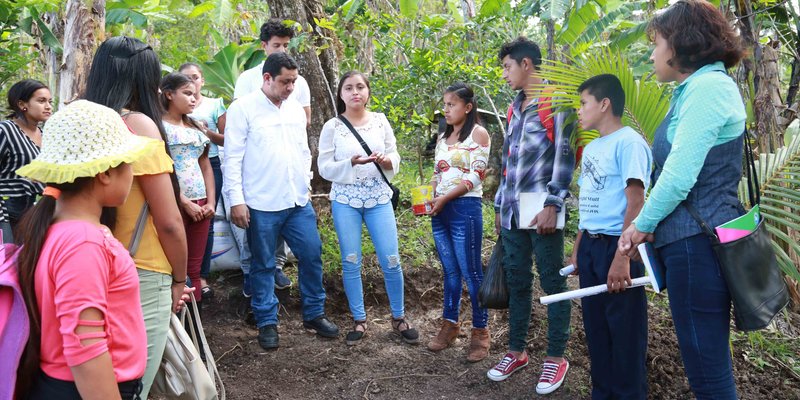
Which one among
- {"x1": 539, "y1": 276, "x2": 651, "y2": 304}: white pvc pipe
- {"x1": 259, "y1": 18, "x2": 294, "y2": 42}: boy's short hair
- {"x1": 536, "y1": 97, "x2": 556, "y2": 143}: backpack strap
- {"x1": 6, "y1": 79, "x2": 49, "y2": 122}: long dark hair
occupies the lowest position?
{"x1": 539, "y1": 276, "x2": 651, "y2": 304}: white pvc pipe

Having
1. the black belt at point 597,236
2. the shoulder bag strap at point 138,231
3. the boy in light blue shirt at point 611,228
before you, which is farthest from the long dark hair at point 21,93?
the black belt at point 597,236

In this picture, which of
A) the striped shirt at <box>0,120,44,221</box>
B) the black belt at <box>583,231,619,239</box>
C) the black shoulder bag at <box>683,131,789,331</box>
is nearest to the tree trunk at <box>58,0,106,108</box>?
the striped shirt at <box>0,120,44,221</box>

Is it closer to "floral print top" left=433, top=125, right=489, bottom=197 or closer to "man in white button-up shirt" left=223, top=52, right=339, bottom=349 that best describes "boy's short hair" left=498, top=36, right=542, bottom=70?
"floral print top" left=433, top=125, right=489, bottom=197

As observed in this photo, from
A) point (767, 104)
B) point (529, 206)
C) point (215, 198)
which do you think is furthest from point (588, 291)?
point (215, 198)

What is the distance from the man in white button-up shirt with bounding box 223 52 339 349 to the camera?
421cm

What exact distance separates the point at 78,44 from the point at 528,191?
11.8 feet

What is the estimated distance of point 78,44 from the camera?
472 centimetres

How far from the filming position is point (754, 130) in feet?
15.7

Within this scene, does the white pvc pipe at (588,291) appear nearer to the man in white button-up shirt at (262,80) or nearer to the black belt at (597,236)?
the black belt at (597,236)

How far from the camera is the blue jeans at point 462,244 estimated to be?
13.8 feet

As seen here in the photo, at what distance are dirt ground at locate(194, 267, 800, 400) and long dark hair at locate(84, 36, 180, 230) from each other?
188 centimetres

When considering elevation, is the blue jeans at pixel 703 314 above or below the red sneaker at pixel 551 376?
above

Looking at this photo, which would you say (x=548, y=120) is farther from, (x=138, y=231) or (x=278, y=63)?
(x=138, y=231)

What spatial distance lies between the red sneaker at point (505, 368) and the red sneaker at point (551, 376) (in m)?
0.21
